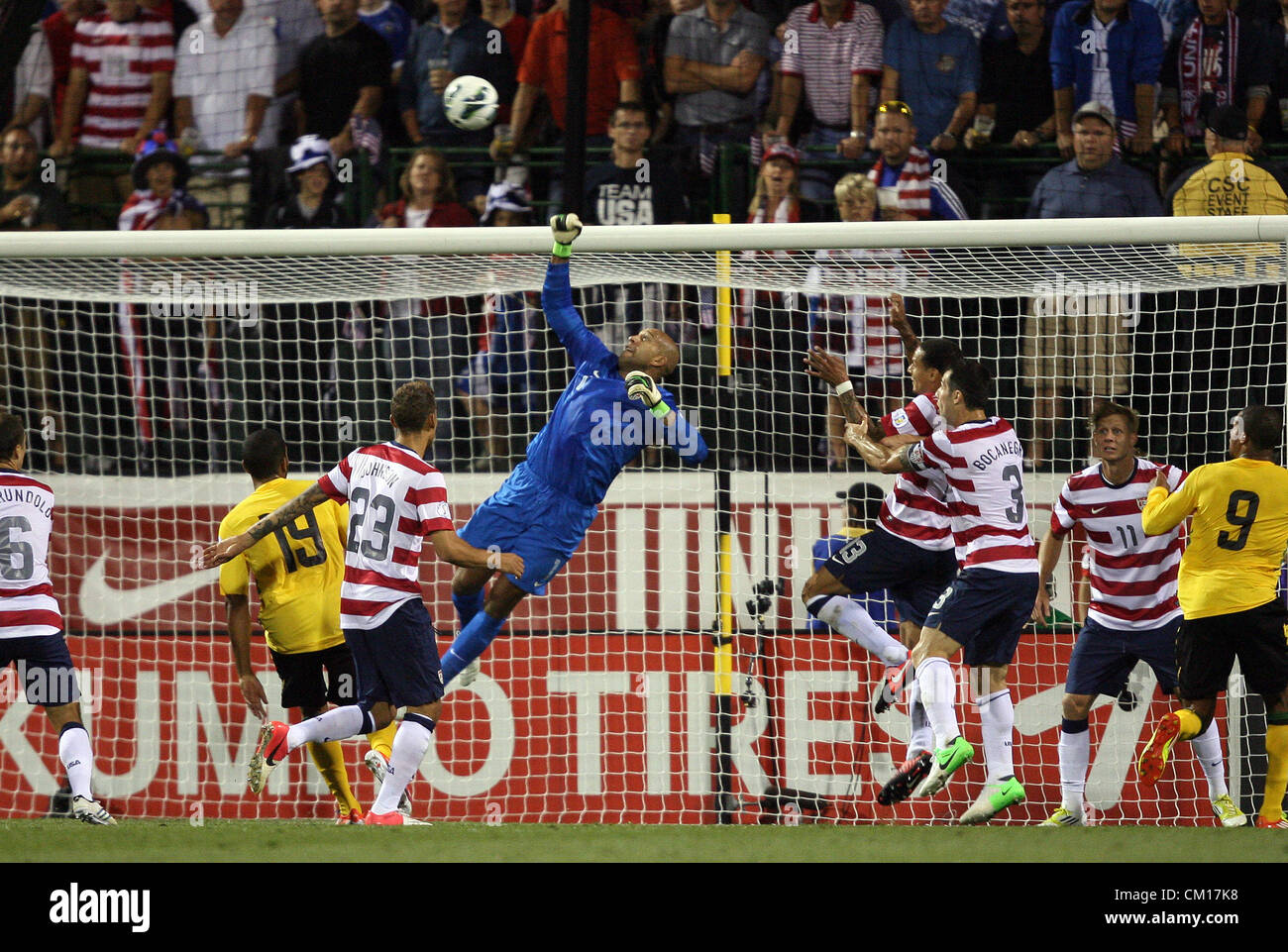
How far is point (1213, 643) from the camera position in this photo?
604 centimetres

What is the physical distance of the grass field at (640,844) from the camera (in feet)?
16.6

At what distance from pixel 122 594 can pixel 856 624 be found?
149 inches

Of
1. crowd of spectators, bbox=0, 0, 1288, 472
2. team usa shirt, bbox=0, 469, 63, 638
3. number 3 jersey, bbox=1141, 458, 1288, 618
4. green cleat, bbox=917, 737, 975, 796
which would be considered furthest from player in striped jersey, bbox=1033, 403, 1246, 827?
team usa shirt, bbox=0, 469, 63, 638

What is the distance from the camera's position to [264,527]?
18.6 feet

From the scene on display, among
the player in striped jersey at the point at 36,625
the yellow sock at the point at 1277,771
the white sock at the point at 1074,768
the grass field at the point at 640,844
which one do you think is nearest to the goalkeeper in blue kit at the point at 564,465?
the grass field at the point at 640,844

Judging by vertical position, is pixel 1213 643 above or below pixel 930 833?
above

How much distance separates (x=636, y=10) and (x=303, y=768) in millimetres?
5148

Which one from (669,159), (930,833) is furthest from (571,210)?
(930,833)

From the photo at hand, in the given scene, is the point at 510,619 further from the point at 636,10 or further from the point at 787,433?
the point at 636,10

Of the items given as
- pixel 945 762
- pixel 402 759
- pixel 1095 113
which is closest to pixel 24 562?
pixel 402 759

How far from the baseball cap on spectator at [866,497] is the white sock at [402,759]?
8.26 ft

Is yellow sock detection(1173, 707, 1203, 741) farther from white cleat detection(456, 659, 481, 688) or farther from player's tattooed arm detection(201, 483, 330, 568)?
player's tattooed arm detection(201, 483, 330, 568)

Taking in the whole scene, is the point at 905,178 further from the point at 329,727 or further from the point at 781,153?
the point at 329,727

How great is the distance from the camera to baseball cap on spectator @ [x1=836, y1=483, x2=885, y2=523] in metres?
7.22
